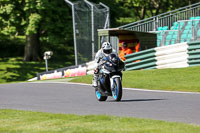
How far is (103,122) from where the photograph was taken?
7992 mm

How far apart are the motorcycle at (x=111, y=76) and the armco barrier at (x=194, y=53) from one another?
30.8 feet

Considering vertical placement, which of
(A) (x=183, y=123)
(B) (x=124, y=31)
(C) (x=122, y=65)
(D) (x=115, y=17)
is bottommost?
(A) (x=183, y=123)

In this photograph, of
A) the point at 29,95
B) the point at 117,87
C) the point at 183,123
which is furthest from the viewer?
the point at 29,95

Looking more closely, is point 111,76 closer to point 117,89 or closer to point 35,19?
point 117,89

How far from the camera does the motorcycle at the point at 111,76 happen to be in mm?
11883

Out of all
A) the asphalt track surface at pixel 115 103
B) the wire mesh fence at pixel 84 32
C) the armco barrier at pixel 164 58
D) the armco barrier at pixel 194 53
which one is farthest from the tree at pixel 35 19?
the asphalt track surface at pixel 115 103

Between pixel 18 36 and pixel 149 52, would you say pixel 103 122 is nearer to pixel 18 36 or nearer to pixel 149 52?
pixel 149 52

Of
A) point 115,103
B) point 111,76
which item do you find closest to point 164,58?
point 111,76

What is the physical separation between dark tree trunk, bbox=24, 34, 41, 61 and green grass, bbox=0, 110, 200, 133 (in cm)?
3167

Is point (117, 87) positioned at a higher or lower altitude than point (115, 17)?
lower

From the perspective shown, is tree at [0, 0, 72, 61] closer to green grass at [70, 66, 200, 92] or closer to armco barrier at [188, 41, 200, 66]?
armco barrier at [188, 41, 200, 66]

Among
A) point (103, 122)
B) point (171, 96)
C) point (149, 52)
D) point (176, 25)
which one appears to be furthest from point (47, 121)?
point (176, 25)

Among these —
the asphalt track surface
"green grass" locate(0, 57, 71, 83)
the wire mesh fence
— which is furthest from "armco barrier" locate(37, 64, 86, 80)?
the asphalt track surface

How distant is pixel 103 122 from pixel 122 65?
425 centimetres
